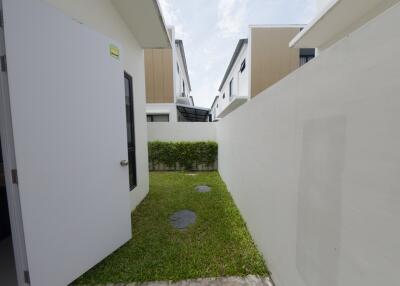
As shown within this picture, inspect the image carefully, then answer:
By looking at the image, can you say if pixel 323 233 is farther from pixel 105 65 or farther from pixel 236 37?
pixel 236 37

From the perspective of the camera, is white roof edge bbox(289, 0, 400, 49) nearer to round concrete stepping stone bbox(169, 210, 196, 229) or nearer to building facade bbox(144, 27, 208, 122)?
round concrete stepping stone bbox(169, 210, 196, 229)

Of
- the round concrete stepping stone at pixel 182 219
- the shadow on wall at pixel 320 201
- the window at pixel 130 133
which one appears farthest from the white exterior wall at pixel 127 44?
the shadow on wall at pixel 320 201

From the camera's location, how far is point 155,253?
1981 millimetres

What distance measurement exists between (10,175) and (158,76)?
25.0 ft

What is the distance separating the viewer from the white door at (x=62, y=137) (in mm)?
1257

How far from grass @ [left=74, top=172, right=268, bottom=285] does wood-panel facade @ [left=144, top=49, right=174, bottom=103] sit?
596cm

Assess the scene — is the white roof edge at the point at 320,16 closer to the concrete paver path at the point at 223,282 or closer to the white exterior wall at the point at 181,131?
the concrete paver path at the point at 223,282

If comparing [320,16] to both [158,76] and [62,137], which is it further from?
[158,76]

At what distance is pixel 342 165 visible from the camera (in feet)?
2.74

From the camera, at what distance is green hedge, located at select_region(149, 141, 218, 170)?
6.34m

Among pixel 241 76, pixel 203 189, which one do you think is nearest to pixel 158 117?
pixel 241 76

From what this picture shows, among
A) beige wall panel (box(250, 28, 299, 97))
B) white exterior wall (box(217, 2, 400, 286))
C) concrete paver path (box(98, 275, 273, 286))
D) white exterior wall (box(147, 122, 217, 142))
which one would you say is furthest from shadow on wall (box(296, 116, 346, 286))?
beige wall panel (box(250, 28, 299, 97))

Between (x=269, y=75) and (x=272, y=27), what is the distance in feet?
7.52

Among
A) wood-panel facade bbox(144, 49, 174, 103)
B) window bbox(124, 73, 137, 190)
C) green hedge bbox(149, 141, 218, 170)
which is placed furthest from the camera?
wood-panel facade bbox(144, 49, 174, 103)
